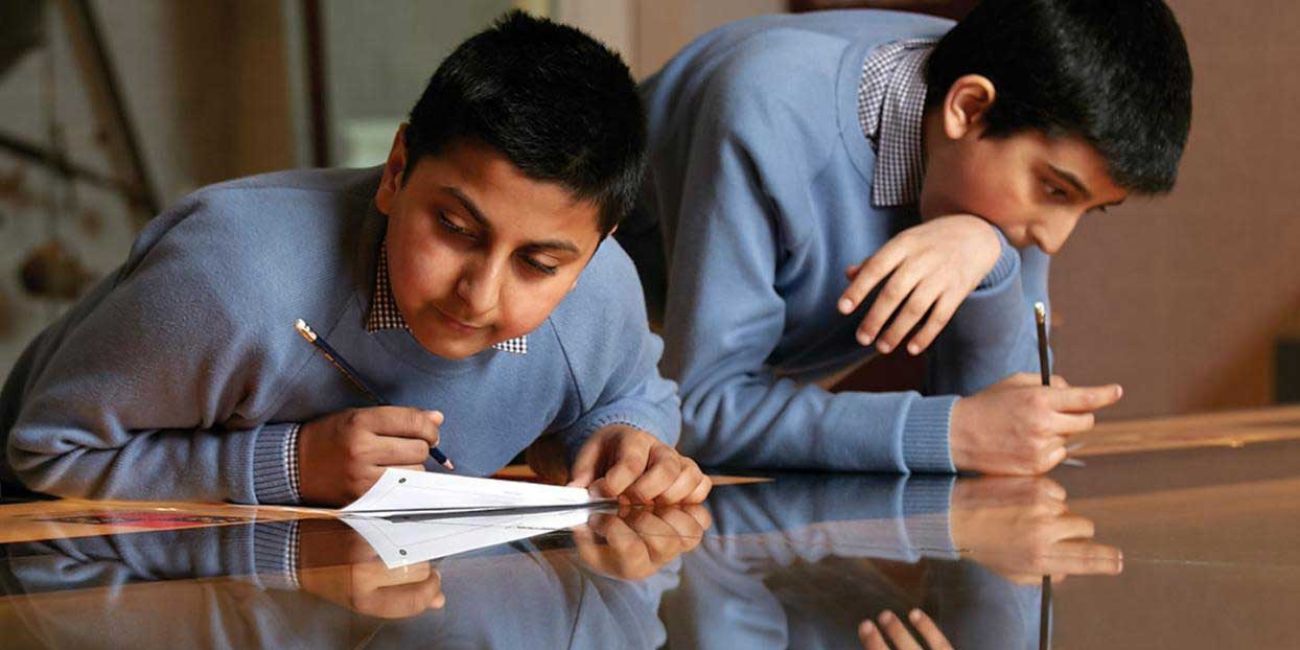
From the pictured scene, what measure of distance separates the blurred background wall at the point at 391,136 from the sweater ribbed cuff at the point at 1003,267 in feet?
5.75

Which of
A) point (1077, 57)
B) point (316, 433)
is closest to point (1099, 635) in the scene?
point (316, 433)

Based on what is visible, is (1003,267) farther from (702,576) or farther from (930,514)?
(702,576)

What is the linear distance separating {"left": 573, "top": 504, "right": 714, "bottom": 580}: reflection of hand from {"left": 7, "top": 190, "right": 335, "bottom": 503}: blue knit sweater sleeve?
0.74ft

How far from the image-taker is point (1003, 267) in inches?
56.7

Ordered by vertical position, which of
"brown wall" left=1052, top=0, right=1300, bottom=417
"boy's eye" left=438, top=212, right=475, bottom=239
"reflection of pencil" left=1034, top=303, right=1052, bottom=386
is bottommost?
"brown wall" left=1052, top=0, right=1300, bottom=417

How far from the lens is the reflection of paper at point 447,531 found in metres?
0.84

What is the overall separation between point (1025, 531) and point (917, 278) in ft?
1.17

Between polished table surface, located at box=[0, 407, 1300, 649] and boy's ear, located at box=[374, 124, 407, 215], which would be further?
boy's ear, located at box=[374, 124, 407, 215]

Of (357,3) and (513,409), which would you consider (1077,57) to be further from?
(357,3)

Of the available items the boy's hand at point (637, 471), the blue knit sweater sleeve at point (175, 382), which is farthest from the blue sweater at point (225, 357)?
the boy's hand at point (637, 471)

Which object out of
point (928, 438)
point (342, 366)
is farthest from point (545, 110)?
point (928, 438)

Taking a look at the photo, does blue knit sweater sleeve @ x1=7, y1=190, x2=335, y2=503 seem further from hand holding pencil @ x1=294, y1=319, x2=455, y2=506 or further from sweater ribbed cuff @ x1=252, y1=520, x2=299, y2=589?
sweater ribbed cuff @ x1=252, y1=520, x2=299, y2=589

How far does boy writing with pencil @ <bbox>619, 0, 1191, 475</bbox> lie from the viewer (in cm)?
132

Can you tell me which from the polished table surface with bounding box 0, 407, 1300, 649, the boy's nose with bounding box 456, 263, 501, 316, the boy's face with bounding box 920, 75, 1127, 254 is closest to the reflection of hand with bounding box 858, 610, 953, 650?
the polished table surface with bounding box 0, 407, 1300, 649
